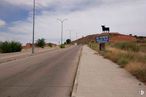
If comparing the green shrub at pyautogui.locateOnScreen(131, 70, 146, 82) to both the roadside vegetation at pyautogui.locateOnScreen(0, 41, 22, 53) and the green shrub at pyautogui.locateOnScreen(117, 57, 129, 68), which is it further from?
the roadside vegetation at pyautogui.locateOnScreen(0, 41, 22, 53)

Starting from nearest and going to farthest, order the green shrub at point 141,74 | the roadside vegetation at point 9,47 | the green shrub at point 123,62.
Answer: the green shrub at point 141,74, the green shrub at point 123,62, the roadside vegetation at point 9,47

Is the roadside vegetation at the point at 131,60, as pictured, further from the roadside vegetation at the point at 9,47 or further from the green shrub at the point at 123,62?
the roadside vegetation at the point at 9,47

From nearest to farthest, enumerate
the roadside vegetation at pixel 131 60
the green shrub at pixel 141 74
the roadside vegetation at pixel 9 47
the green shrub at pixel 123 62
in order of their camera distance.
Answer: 1. the green shrub at pixel 141 74
2. the roadside vegetation at pixel 131 60
3. the green shrub at pixel 123 62
4. the roadside vegetation at pixel 9 47

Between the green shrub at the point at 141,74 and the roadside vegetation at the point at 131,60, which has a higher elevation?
the roadside vegetation at the point at 131,60

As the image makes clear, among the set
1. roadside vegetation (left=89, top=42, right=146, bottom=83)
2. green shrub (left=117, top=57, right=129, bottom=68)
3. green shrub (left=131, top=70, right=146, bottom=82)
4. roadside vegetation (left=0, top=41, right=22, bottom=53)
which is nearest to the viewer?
green shrub (left=131, top=70, right=146, bottom=82)

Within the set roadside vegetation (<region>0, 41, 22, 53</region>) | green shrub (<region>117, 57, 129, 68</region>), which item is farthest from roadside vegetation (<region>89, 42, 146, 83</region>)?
roadside vegetation (<region>0, 41, 22, 53</region>)

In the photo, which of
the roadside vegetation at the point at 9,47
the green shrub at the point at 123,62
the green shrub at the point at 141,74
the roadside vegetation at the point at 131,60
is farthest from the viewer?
the roadside vegetation at the point at 9,47

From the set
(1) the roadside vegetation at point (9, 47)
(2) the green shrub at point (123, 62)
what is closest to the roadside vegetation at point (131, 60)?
(2) the green shrub at point (123, 62)

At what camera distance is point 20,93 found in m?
11.0

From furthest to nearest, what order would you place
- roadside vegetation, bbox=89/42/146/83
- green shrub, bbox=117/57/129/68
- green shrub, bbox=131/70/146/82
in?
green shrub, bbox=117/57/129/68, roadside vegetation, bbox=89/42/146/83, green shrub, bbox=131/70/146/82

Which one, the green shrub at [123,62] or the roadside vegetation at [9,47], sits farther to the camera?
the roadside vegetation at [9,47]

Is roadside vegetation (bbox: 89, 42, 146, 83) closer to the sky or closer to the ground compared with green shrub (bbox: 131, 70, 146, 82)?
closer to the sky

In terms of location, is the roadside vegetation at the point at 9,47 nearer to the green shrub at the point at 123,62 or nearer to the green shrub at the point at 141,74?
the green shrub at the point at 123,62

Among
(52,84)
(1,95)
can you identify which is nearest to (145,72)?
(52,84)
